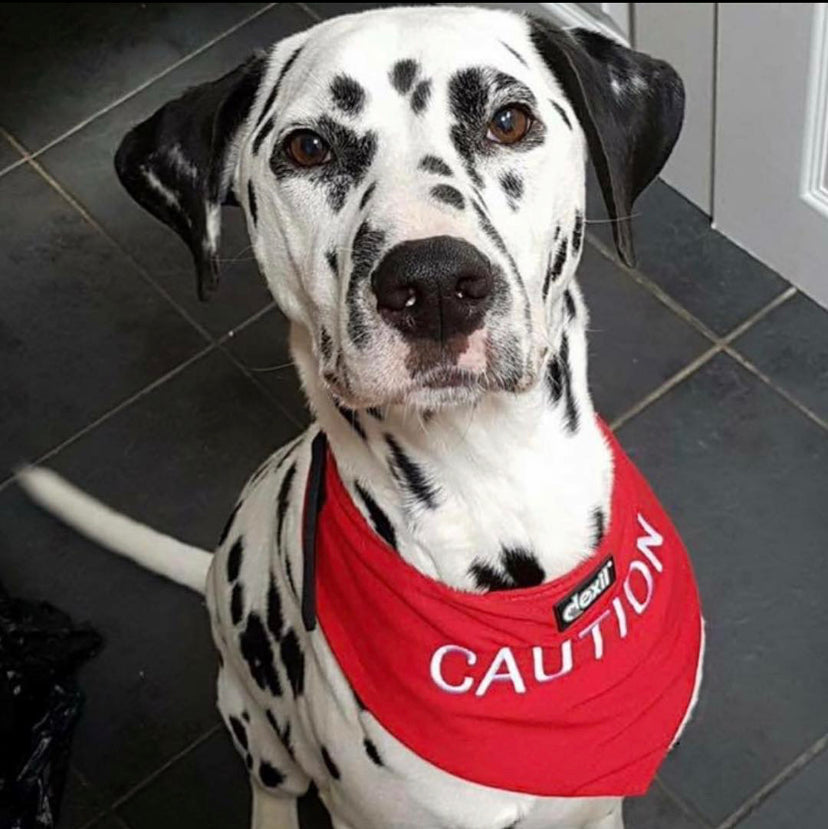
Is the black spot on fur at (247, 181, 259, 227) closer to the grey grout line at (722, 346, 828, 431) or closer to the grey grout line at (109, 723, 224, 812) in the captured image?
the grey grout line at (109, 723, 224, 812)

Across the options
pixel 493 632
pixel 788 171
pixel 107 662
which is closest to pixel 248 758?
pixel 107 662

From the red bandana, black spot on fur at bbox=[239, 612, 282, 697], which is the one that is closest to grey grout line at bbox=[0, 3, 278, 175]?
black spot on fur at bbox=[239, 612, 282, 697]

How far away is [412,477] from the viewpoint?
2164mm

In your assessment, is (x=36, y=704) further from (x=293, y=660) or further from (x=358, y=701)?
(x=358, y=701)

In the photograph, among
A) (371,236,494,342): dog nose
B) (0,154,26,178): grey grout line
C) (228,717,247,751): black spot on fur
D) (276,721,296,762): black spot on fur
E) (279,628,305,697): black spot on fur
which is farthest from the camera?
(0,154,26,178): grey grout line

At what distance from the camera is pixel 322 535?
2316 mm

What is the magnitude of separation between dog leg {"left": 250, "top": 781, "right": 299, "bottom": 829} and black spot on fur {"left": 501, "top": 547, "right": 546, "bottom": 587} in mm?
893

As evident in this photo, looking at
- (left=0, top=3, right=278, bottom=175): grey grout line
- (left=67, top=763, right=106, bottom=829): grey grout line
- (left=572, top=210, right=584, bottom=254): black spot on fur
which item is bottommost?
(left=67, top=763, right=106, bottom=829): grey grout line

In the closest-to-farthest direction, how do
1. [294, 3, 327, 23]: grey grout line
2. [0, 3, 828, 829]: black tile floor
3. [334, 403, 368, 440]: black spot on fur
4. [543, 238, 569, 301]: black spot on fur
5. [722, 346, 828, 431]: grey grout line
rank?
[543, 238, 569, 301]: black spot on fur, [334, 403, 368, 440]: black spot on fur, [0, 3, 828, 829]: black tile floor, [722, 346, 828, 431]: grey grout line, [294, 3, 327, 23]: grey grout line

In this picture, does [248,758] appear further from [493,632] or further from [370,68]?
[370,68]

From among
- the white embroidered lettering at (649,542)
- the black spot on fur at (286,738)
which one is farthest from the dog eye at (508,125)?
the black spot on fur at (286,738)

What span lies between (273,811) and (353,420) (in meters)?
1.04

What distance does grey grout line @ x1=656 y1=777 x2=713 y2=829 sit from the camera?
2.97 m

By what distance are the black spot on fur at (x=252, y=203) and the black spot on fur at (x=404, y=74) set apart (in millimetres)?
239
